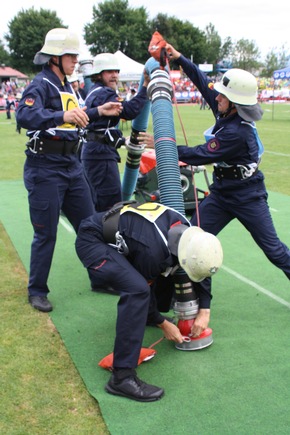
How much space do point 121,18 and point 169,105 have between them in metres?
80.3

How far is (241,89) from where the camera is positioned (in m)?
3.87

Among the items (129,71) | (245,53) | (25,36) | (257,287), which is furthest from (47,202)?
(245,53)

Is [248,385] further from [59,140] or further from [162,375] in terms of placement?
[59,140]

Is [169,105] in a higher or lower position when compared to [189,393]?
higher

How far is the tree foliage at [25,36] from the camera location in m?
70.9

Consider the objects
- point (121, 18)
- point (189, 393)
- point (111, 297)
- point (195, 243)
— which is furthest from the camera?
point (121, 18)

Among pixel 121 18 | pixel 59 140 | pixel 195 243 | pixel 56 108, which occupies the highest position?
pixel 121 18

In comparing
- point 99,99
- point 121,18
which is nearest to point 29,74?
point 121,18

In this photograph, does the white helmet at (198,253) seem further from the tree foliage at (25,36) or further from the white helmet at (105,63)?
the tree foliage at (25,36)

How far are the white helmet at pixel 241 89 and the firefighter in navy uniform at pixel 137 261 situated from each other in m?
1.18

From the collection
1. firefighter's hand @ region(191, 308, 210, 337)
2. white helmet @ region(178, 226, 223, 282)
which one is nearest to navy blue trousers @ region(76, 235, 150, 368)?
white helmet @ region(178, 226, 223, 282)

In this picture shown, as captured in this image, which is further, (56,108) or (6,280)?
(6,280)

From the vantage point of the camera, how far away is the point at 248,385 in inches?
130

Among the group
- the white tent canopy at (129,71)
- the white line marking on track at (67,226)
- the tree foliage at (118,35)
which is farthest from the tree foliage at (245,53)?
the white line marking on track at (67,226)
